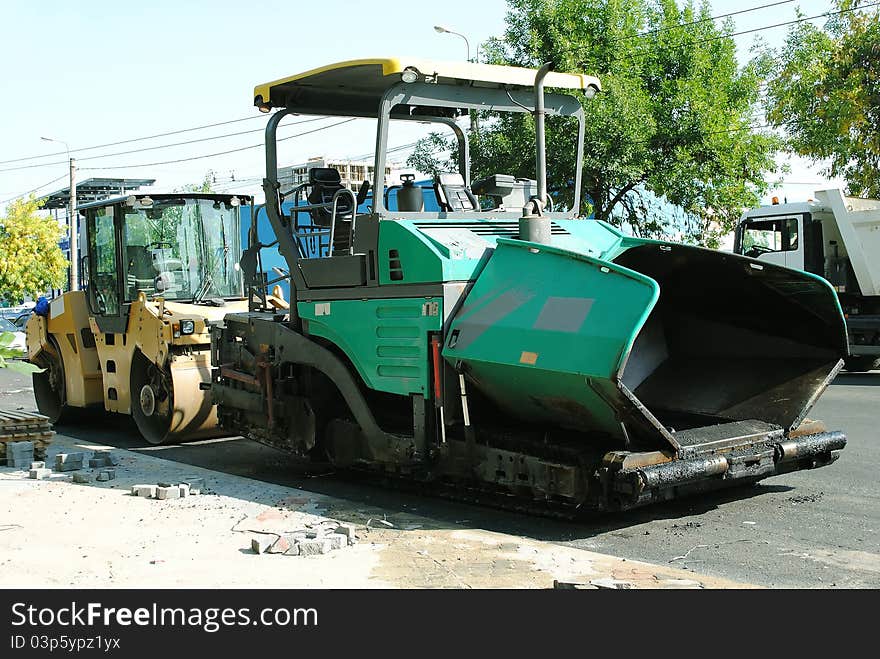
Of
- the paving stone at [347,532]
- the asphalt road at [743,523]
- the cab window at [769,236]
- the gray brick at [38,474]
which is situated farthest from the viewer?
the cab window at [769,236]

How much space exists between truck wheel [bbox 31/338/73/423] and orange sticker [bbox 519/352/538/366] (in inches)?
294

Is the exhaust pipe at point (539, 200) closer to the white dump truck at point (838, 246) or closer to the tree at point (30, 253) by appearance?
the white dump truck at point (838, 246)

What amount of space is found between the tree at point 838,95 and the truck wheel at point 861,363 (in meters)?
5.11

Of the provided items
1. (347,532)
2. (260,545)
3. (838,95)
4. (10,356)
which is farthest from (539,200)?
(838,95)

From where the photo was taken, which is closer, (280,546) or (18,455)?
(280,546)

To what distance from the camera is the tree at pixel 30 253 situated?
2439 cm

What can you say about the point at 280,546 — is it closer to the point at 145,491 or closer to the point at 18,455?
the point at 145,491

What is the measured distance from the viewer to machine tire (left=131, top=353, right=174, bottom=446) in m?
10.2

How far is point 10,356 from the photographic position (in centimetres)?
474

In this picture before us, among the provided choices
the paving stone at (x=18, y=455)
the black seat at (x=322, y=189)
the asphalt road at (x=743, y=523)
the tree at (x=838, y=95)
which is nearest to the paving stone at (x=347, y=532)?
the asphalt road at (x=743, y=523)

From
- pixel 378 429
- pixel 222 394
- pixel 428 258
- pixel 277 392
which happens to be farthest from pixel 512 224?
pixel 222 394

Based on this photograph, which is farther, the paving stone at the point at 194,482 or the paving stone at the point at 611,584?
the paving stone at the point at 194,482

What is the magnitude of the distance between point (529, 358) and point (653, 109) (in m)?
18.8

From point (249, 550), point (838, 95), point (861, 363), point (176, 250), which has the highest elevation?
point (838, 95)
